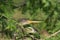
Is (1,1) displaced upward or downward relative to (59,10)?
downward

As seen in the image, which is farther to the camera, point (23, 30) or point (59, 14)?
point (59, 14)

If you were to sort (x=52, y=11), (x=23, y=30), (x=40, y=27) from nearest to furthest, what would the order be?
(x=23, y=30), (x=52, y=11), (x=40, y=27)

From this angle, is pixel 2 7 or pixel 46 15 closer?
pixel 2 7

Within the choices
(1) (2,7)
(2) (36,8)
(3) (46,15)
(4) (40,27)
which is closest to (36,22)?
(4) (40,27)

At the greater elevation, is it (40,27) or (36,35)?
(40,27)

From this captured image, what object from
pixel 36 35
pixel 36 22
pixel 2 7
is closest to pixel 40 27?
pixel 36 22

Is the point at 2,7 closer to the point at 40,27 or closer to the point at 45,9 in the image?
the point at 45,9

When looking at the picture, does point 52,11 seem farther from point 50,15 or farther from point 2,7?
point 2,7

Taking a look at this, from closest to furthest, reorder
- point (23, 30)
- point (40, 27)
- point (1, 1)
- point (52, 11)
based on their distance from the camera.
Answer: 1. point (1, 1)
2. point (23, 30)
3. point (52, 11)
4. point (40, 27)

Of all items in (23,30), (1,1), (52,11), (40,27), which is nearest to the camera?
(1,1)

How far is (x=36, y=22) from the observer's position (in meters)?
3.36

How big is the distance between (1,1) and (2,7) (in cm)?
7

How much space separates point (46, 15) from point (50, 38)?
0.31 m

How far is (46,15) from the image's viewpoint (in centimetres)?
307
